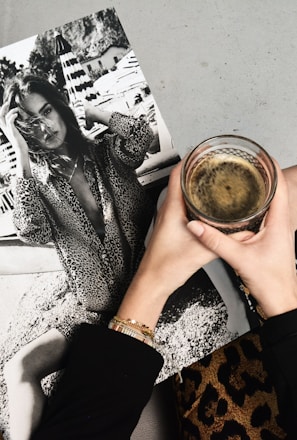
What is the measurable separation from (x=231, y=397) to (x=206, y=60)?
0.48m

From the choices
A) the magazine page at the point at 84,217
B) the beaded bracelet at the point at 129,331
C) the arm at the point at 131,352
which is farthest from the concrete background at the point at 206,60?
the beaded bracelet at the point at 129,331

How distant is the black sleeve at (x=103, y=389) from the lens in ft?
1.80

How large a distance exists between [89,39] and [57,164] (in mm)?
186

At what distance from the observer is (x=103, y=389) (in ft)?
1.82

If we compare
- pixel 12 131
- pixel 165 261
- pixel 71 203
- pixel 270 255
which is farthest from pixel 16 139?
pixel 270 255

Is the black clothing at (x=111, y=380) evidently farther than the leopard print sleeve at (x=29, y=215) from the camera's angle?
No

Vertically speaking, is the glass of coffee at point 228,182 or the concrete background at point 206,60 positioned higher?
the concrete background at point 206,60

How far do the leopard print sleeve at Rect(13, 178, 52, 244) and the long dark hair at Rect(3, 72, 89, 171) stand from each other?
0.15 feet

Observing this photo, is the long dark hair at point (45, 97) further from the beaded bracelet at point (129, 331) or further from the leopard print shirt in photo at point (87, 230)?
the beaded bracelet at point (129, 331)

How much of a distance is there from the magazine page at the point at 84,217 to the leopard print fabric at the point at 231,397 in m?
0.04

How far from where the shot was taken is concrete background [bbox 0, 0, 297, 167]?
68 cm

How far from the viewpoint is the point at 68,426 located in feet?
1.79

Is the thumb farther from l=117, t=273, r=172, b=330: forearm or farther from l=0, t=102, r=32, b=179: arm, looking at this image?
l=0, t=102, r=32, b=179: arm

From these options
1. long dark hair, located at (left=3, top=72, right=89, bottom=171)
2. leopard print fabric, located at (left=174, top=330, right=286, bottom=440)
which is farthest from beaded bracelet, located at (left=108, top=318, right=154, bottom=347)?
long dark hair, located at (left=3, top=72, right=89, bottom=171)
